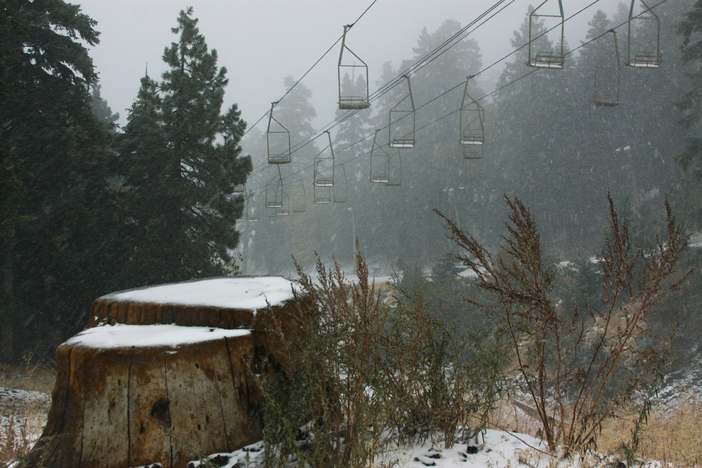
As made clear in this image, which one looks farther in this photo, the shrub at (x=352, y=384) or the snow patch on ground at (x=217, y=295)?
the snow patch on ground at (x=217, y=295)

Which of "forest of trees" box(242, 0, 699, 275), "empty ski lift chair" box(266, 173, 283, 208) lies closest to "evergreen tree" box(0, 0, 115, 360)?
"empty ski lift chair" box(266, 173, 283, 208)

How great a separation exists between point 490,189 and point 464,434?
110 feet

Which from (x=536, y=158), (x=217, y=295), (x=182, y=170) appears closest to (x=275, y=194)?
(x=182, y=170)

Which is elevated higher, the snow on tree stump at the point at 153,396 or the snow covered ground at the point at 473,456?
the snow on tree stump at the point at 153,396

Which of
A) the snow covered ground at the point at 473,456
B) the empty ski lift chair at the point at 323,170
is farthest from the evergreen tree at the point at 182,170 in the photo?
the snow covered ground at the point at 473,456

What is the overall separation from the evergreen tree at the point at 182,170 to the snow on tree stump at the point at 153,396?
943cm

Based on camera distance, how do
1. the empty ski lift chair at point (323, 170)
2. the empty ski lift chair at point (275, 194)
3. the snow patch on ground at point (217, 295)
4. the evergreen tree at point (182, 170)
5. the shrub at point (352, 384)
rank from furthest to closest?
1. the empty ski lift chair at point (275, 194)
2. the empty ski lift chair at point (323, 170)
3. the evergreen tree at point (182, 170)
4. the snow patch on ground at point (217, 295)
5. the shrub at point (352, 384)

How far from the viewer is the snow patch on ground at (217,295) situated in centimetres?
286

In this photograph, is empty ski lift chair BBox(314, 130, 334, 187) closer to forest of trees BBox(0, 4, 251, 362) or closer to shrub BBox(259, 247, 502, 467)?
forest of trees BBox(0, 4, 251, 362)

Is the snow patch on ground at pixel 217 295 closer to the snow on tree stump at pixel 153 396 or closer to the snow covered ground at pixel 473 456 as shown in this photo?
the snow on tree stump at pixel 153 396

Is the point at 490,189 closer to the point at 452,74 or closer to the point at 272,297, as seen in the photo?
the point at 452,74

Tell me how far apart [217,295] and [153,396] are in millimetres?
868

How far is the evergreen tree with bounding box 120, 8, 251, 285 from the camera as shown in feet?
37.9

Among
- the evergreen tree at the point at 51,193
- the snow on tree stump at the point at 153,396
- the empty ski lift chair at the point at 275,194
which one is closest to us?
the snow on tree stump at the point at 153,396
